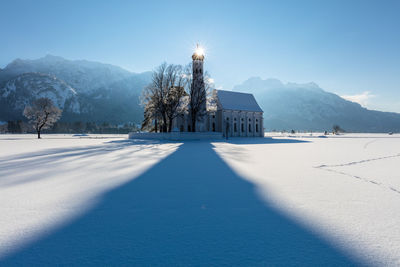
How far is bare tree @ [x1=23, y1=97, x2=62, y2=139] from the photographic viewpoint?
47719mm

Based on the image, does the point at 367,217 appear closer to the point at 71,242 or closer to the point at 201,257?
the point at 201,257

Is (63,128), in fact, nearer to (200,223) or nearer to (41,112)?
(41,112)

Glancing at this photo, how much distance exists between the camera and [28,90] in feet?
561

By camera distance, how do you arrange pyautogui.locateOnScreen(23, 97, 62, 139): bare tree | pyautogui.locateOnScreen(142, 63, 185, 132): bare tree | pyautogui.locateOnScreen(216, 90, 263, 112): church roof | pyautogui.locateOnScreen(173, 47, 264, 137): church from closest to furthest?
pyautogui.locateOnScreen(142, 63, 185, 132): bare tree < pyautogui.locateOnScreen(23, 97, 62, 139): bare tree < pyautogui.locateOnScreen(173, 47, 264, 137): church < pyautogui.locateOnScreen(216, 90, 263, 112): church roof

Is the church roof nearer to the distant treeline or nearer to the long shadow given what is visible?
the long shadow

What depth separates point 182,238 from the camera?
8.21 feet

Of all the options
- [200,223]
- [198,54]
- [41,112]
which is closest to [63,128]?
[41,112]

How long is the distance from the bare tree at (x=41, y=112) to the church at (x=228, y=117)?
31899mm

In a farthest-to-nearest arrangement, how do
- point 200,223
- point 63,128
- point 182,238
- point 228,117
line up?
point 63,128 < point 228,117 < point 200,223 < point 182,238

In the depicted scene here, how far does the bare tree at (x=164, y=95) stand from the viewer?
37281 millimetres

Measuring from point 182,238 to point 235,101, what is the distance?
5670 centimetres

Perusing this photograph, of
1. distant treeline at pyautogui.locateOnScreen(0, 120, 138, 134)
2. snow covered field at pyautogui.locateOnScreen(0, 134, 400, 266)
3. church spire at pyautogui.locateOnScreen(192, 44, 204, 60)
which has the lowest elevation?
snow covered field at pyautogui.locateOnScreen(0, 134, 400, 266)

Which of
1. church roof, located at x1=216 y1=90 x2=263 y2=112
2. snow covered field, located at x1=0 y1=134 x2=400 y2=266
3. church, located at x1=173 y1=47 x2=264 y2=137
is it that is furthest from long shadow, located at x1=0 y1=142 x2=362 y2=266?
church roof, located at x1=216 y1=90 x2=263 y2=112

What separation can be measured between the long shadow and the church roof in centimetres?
4942
